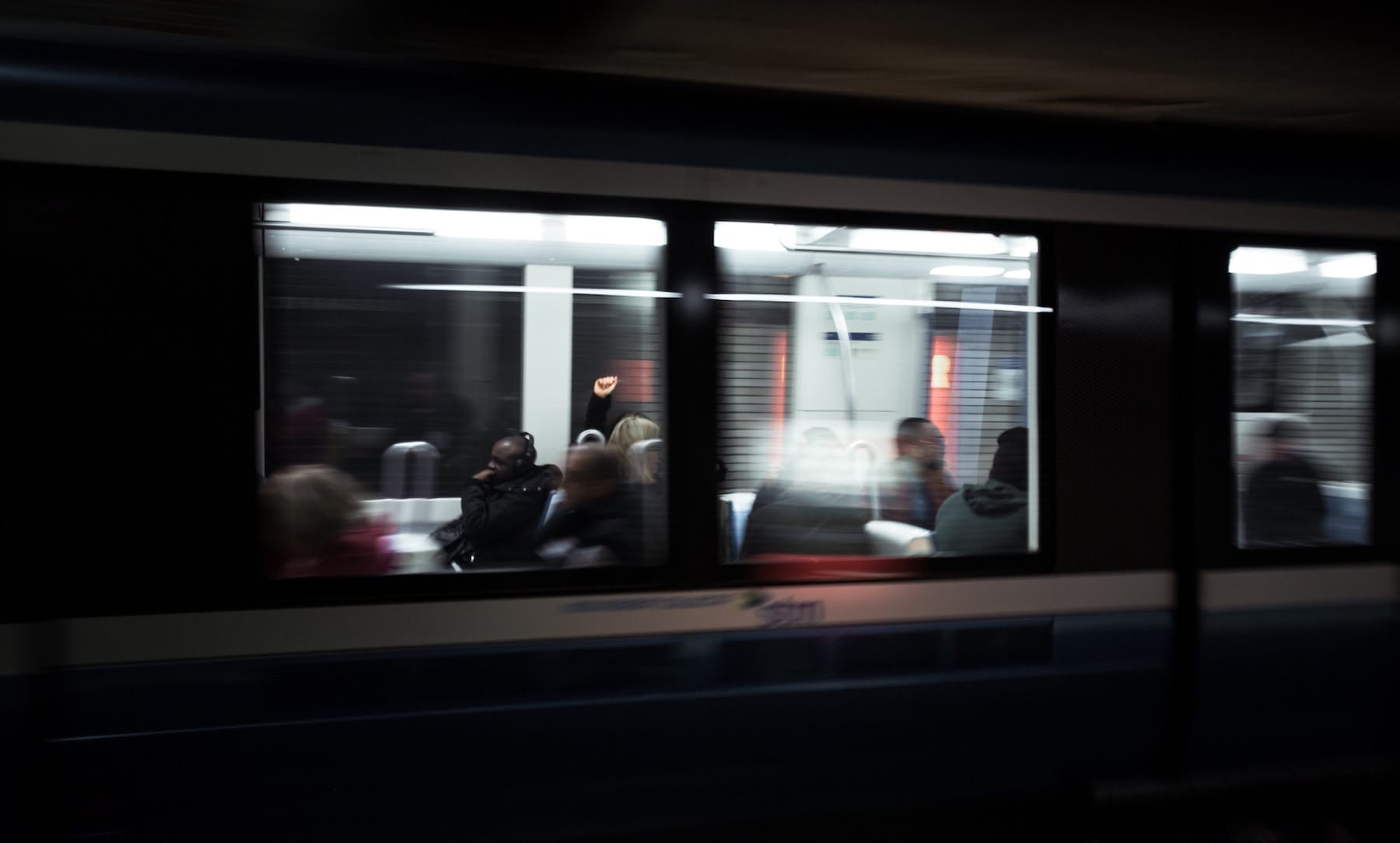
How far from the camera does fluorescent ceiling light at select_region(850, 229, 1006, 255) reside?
3.44m

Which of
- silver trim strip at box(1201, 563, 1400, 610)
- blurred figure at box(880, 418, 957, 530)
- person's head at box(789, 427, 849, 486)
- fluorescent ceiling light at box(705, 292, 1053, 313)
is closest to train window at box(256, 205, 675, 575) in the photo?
fluorescent ceiling light at box(705, 292, 1053, 313)

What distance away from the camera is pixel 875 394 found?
3.43 metres

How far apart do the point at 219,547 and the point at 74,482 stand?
441 millimetres

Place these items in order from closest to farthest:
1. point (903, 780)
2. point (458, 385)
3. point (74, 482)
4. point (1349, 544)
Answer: point (74, 482)
point (458, 385)
point (903, 780)
point (1349, 544)

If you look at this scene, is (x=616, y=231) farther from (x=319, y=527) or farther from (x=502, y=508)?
(x=319, y=527)

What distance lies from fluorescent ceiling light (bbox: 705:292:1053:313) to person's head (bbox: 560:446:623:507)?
25.7 inches

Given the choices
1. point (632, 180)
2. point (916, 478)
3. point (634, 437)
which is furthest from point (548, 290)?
point (916, 478)

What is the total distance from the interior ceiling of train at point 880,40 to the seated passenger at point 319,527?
1377 mm

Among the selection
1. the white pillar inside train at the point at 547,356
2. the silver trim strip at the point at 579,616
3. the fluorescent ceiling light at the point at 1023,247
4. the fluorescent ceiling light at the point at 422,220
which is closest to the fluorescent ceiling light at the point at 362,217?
the fluorescent ceiling light at the point at 422,220

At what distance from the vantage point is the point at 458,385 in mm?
3113

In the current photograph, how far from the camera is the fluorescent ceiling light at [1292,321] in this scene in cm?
387

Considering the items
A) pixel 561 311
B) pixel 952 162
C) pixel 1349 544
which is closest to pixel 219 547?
pixel 561 311

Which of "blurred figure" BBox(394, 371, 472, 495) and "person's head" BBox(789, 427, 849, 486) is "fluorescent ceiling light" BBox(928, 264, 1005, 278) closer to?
"person's head" BBox(789, 427, 849, 486)

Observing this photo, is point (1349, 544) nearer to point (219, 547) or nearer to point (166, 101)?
point (219, 547)
